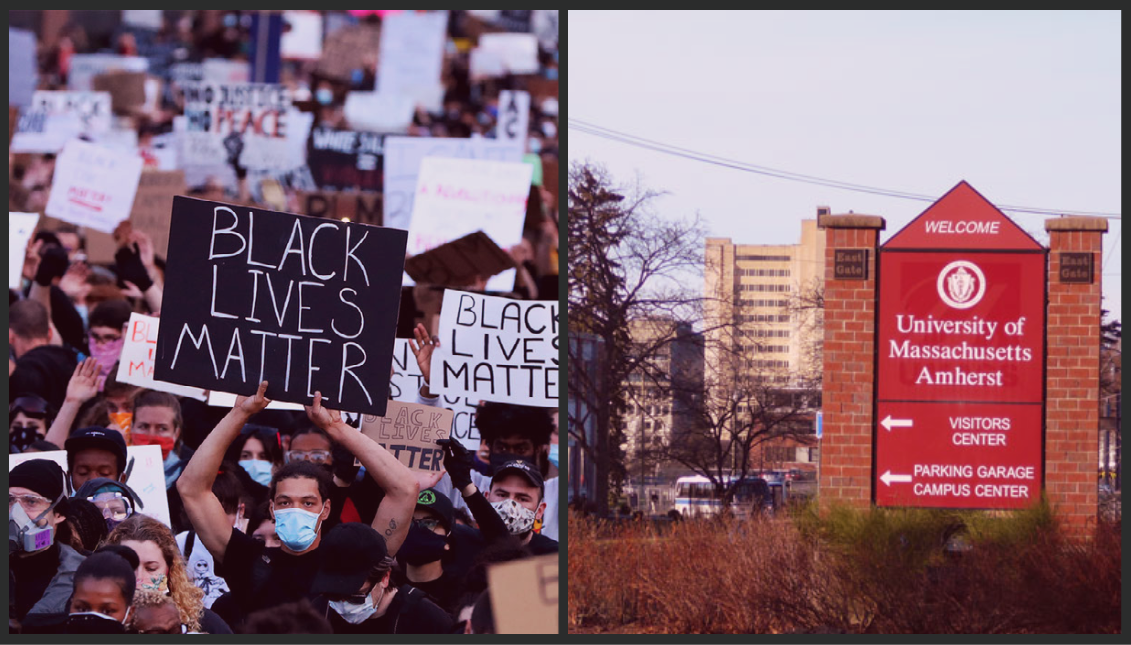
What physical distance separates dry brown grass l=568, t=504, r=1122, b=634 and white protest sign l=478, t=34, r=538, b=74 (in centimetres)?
259

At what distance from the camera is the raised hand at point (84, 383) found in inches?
279

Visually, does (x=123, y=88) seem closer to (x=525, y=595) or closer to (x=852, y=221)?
(x=525, y=595)

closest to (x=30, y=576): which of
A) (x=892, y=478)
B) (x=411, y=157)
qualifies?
(x=411, y=157)

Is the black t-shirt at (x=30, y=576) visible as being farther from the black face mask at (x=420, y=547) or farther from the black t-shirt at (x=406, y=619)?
the black face mask at (x=420, y=547)

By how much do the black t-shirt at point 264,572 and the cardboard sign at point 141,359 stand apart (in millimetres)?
966

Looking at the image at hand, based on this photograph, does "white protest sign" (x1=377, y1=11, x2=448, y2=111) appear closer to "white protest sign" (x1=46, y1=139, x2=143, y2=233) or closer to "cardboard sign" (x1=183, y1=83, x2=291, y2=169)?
"cardboard sign" (x1=183, y1=83, x2=291, y2=169)

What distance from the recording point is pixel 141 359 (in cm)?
710

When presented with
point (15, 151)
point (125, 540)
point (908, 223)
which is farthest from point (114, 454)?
point (908, 223)

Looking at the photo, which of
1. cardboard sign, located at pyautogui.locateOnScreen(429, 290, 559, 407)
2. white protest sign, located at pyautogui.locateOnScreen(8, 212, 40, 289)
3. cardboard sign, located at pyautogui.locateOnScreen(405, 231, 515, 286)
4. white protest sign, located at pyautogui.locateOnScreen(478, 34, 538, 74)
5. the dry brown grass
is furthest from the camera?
white protest sign, located at pyautogui.locateOnScreen(478, 34, 538, 74)

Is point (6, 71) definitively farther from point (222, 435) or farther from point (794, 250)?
point (794, 250)

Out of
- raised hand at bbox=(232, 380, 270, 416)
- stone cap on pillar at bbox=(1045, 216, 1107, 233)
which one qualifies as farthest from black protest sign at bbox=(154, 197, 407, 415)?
stone cap on pillar at bbox=(1045, 216, 1107, 233)

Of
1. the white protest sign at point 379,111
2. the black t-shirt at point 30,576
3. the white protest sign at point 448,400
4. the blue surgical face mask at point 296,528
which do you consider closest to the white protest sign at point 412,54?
the white protest sign at point 379,111

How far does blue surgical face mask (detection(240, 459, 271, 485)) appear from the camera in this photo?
6.89 m

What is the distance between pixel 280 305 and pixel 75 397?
1456mm
